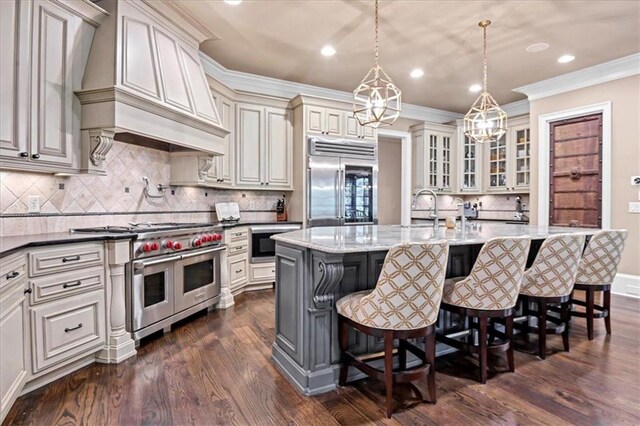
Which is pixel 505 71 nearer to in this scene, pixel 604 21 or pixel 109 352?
pixel 604 21

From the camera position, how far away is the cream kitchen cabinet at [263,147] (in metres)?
4.61

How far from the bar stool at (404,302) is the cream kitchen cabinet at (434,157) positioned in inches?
184

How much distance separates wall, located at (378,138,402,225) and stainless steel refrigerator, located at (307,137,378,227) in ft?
6.90

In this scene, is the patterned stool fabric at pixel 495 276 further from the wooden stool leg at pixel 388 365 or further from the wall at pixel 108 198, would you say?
the wall at pixel 108 198

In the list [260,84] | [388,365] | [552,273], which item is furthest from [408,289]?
[260,84]

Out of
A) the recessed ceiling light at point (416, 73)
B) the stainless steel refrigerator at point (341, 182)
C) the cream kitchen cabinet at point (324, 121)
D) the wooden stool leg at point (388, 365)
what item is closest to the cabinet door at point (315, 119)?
the cream kitchen cabinet at point (324, 121)

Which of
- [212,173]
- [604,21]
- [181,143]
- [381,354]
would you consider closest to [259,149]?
[212,173]

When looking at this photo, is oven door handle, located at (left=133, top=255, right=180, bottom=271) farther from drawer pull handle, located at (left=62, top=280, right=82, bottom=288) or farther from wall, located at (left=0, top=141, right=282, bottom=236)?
wall, located at (left=0, top=141, right=282, bottom=236)

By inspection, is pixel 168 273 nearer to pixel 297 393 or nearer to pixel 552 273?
pixel 297 393

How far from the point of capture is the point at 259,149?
4.75m

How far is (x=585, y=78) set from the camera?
183 inches

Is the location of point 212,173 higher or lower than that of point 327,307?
higher

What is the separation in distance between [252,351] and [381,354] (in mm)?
1004

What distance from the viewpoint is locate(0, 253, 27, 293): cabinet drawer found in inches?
67.4
